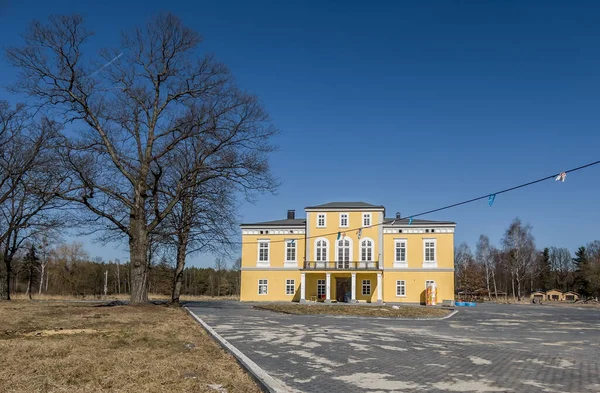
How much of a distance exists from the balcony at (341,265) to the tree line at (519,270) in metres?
26.2

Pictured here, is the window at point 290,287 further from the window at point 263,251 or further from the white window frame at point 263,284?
the window at point 263,251

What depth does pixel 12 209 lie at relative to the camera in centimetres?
3441

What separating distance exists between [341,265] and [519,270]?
36368mm

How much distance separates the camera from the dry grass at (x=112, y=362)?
6.33 metres

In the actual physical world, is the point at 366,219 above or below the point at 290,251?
above

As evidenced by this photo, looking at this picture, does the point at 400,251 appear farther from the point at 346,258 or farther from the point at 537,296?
the point at 537,296

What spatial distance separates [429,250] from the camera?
146 feet

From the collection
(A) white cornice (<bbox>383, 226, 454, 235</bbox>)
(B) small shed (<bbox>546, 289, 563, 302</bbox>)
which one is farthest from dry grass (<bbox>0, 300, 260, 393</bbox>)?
(B) small shed (<bbox>546, 289, 563, 302</bbox>)

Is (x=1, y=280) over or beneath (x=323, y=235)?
beneath

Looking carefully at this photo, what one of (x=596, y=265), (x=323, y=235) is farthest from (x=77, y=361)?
(x=596, y=265)

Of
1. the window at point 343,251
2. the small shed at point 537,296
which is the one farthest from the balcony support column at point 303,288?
the small shed at point 537,296

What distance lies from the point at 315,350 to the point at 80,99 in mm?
17753

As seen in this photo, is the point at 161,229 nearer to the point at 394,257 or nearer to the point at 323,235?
the point at 323,235

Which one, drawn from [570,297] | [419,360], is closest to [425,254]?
[570,297]
